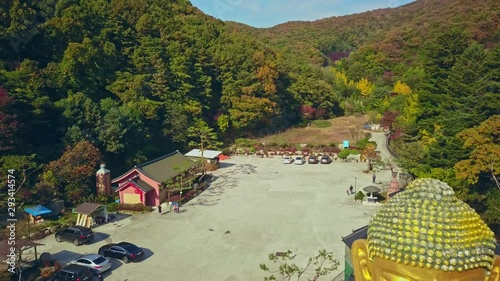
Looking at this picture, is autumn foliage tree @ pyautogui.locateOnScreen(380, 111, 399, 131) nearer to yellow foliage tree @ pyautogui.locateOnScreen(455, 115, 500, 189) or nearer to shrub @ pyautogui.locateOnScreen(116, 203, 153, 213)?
yellow foliage tree @ pyautogui.locateOnScreen(455, 115, 500, 189)

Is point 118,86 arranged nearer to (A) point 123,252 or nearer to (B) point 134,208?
(B) point 134,208

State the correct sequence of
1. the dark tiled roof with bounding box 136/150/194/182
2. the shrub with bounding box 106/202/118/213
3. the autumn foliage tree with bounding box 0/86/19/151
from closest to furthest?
the autumn foliage tree with bounding box 0/86/19/151 → the shrub with bounding box 106/202/118/213 → the dark tiled roof with bounding box 136/150/194/182

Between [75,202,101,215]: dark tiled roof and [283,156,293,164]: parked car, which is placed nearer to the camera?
[75,202,101,215]: dark tiled roof

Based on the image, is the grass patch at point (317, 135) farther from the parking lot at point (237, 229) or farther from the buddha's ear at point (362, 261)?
the buddha's ear at point (362, 261)

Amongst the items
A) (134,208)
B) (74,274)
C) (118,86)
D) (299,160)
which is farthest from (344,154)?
(74,274)

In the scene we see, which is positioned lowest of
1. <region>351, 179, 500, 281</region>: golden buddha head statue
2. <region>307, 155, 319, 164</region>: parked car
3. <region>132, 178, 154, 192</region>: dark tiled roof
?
<region>307, 155, 319, 164</region>: parked car

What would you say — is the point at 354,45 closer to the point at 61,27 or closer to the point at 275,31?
the point at 275,31

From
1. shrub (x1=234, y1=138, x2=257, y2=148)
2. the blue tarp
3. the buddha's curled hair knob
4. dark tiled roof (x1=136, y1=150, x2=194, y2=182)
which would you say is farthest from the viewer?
shrub (x1=234, y1=138, x2=257, y2=148)

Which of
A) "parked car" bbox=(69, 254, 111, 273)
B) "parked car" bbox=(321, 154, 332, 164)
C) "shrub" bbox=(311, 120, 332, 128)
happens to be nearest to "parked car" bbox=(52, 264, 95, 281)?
"parked car" bbox=(69, 254, 111, 273)
